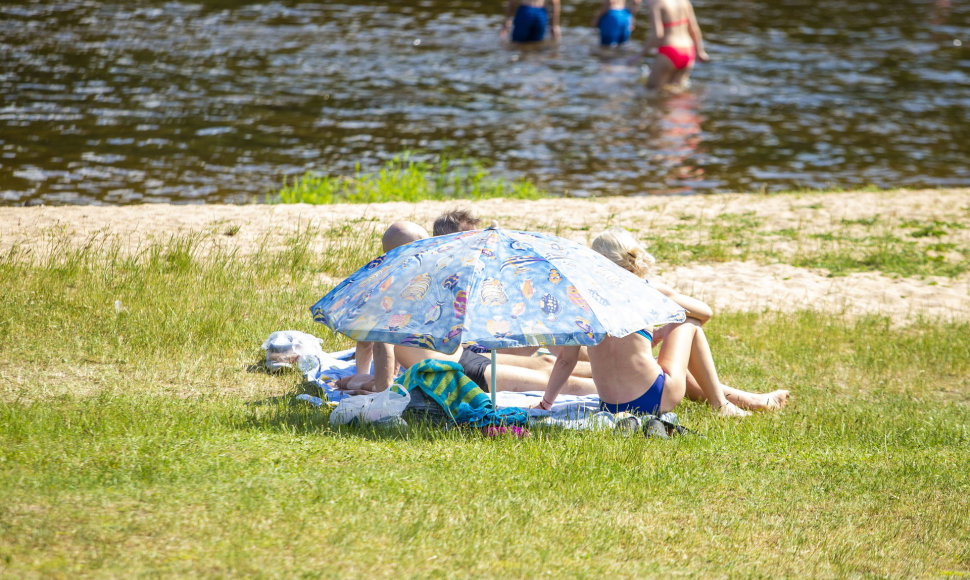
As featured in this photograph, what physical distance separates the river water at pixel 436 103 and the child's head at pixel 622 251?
7638 millimetres

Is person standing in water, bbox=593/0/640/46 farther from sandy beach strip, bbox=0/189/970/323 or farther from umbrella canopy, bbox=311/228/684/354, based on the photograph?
umbrella canopy, bbox=311/228/684/354

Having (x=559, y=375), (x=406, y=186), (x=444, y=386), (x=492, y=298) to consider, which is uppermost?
(x=492, y=298)

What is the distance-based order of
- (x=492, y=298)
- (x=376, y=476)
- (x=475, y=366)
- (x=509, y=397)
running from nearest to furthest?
(x=376, y=476) < (x=492, y=298) < (x=475, y=366) < (x=509, y=397)

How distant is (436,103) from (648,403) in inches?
510

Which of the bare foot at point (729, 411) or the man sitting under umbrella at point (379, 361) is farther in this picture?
the bare foot at point (729, 411)

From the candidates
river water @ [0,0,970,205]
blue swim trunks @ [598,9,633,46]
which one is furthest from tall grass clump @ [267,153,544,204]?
blue swim trunks @ [598,9,633,46]

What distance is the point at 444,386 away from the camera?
540 cm

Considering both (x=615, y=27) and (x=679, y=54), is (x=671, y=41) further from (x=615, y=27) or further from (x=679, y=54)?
(x=615, y=27)

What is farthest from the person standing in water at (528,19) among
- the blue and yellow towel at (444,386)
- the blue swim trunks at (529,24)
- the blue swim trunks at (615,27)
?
the blue and yellow towel at (444,386)

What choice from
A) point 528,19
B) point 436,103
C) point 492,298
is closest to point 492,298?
point 492,298

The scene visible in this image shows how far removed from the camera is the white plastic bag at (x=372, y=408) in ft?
17.3

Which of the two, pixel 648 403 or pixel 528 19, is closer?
pixel 648 403

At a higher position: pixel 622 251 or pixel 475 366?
pixel 622 251

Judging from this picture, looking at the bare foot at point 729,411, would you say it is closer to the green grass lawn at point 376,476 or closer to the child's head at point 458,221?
the green grass lawn at point 376,476
